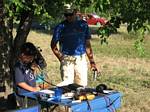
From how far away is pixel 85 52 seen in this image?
873cm

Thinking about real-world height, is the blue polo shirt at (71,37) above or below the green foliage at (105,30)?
below

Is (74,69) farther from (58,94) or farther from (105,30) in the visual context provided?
(58,94)

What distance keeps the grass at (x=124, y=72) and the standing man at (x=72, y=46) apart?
6.18ft

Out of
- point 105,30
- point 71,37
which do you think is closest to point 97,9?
point 105,30

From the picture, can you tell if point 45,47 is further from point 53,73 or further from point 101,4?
point 101,4

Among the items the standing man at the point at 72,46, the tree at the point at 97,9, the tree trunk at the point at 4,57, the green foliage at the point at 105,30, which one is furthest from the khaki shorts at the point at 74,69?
the green foliage at the point at 105,30

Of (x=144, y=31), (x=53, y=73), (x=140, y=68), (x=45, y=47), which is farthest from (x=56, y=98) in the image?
(x=45, y=47)

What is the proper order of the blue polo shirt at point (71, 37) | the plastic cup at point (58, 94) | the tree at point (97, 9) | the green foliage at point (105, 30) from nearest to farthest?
the plastic cup at point (58, 94) → the tree at point (97, 9) → the green foliage at point (105, 30) → the blue polo shirt at point (71, 37)

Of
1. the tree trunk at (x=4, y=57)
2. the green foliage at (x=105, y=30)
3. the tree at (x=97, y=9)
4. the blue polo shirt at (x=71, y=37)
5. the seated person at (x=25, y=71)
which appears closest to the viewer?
the tree at (x=97, y=9)

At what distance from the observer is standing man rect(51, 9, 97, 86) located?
28.0ft

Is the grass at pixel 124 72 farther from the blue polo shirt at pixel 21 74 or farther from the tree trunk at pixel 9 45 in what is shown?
the blue polo shirt at pixel 21 74

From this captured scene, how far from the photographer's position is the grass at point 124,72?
11.2 metres

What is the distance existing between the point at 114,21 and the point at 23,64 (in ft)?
4.50

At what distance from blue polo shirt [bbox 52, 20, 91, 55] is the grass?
215 centimetres
